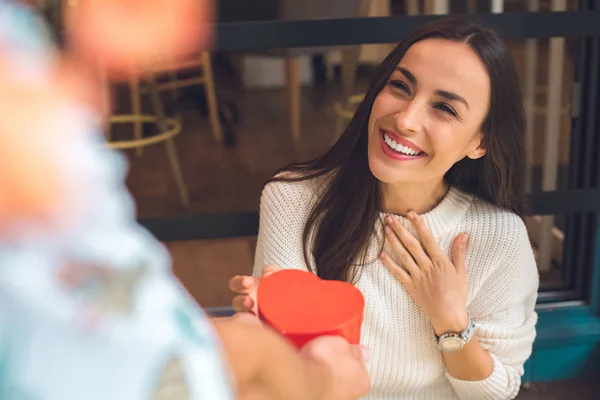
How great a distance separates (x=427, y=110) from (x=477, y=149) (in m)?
0.15

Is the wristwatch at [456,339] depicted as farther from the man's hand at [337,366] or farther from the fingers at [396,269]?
the man's hand at [337,366]

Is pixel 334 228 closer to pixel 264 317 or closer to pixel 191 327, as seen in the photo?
pixel 264 317

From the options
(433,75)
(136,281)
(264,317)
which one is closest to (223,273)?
(433,75)

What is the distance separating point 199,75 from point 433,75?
3.29 metres

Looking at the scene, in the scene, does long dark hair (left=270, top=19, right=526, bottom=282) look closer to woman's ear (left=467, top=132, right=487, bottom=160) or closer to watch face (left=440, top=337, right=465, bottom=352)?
woman's ear (left=467, top=132, right=487, bottom=160)

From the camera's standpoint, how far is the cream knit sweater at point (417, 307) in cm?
109

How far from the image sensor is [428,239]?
1.05m

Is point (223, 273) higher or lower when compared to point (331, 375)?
lower

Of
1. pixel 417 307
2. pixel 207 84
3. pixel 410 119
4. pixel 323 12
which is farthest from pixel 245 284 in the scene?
pixel 207 84

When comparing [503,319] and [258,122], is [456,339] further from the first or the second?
[258,122]

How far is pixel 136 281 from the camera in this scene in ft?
0.79

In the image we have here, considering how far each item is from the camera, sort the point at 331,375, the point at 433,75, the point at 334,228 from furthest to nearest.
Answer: the point at 334,228, the point at 433,75, the point at 331,375

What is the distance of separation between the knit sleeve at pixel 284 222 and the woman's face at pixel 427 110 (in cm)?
18

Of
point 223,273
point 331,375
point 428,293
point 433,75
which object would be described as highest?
point 433,75
